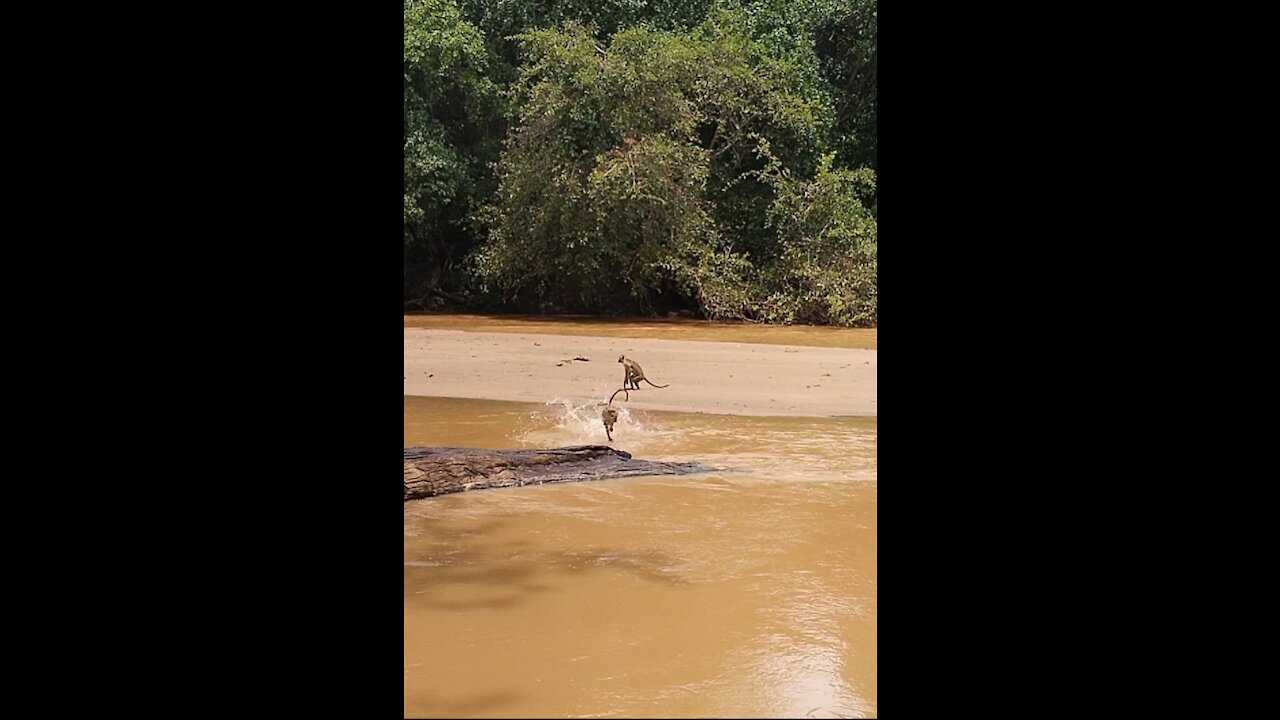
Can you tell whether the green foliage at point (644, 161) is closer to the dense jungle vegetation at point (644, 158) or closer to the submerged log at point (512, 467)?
the dense jungle vegetation at point (644, 158)

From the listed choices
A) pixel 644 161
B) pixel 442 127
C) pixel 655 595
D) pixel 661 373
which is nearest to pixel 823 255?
pixel 644 161

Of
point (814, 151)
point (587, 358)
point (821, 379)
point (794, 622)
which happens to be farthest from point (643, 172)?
point (794, 622)

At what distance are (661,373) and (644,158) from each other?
6.42 meters

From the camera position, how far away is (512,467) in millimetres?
5672

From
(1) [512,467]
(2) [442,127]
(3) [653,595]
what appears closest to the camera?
(3) [653,595]

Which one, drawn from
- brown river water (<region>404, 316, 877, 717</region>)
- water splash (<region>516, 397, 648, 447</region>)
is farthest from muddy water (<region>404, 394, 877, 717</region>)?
water splash (<region>516, 397, 648, 447</region>)

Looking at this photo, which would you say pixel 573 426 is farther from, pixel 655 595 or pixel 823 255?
pixel 823 255

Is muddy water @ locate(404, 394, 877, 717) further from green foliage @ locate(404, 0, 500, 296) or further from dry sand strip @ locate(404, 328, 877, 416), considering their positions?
green foliage @ locate(404, 0, 500, 296)

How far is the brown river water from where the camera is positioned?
294 cm

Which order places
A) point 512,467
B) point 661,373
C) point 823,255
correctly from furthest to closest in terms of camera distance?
point 823,255 < point 661,373 < point 512,467

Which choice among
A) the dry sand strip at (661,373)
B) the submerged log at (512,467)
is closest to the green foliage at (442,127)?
the dry sand strip at (661,373)

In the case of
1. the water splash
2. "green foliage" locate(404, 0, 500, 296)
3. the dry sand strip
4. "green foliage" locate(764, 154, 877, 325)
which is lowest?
the water splash

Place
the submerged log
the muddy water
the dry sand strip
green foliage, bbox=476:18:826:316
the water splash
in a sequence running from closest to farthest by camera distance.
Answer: the muddy water
the submerged log
the water splash
the dry sand strip
green foliage, bbox=476:18:826:316
